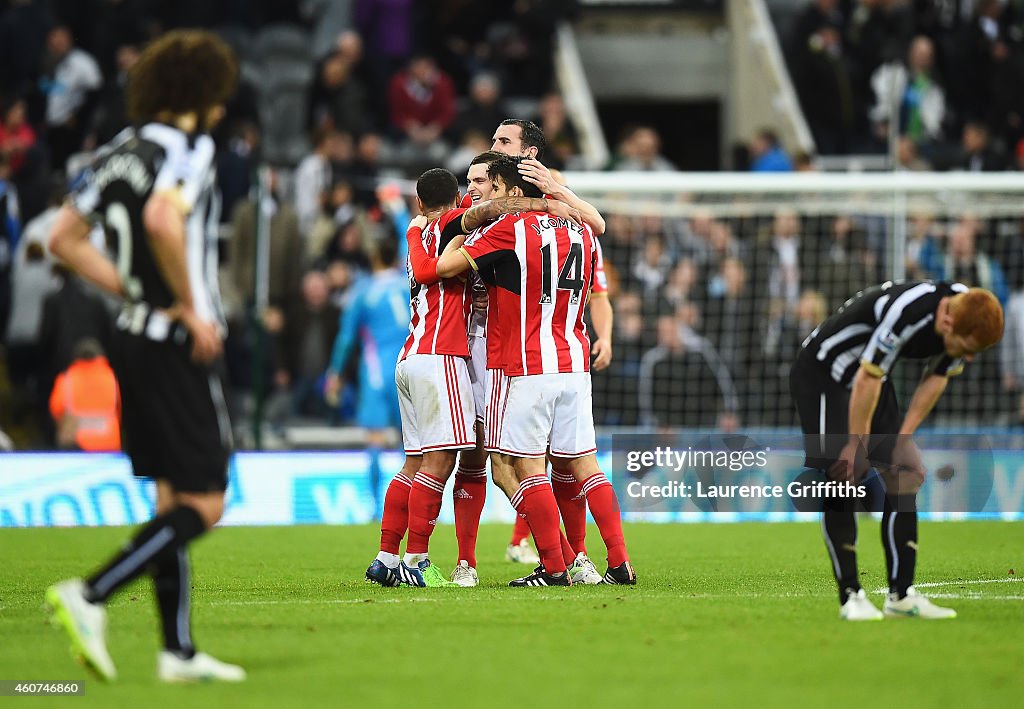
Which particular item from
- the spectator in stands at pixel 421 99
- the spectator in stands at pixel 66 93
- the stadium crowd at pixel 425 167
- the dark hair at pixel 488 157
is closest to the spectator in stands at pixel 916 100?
the stadium crowd at pixel 425 167

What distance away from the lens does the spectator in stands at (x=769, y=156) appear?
66.9ft

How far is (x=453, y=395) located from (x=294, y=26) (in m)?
15.1

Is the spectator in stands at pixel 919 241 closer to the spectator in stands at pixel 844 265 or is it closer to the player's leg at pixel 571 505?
the spectator in stands at pixel 844 265

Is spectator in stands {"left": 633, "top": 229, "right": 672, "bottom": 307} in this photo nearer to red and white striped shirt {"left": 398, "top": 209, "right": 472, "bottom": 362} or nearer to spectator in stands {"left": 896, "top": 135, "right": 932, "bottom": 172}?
spectator in stands {"left": 896, "top": 135, "right": 932, "bottom": 172}

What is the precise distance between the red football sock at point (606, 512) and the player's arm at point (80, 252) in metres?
3.81

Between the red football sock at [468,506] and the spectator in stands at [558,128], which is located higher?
the spectator in stands at [558,128]

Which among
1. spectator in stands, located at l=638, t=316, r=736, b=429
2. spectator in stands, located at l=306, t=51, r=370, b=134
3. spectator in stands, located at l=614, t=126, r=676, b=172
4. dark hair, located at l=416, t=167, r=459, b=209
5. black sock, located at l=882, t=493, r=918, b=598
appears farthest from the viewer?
spectator in stands, located at l=306, t=51, r=370, b=134

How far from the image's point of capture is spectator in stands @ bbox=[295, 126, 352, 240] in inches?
748

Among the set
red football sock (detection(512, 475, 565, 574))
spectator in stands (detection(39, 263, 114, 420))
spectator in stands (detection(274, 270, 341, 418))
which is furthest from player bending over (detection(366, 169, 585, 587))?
spectator in stands (detection(274, 270, 341, 418))

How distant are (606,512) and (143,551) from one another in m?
3.79

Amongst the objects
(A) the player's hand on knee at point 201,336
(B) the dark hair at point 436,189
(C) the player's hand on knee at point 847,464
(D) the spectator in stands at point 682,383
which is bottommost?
(D) the spectator in stands at point 682,383

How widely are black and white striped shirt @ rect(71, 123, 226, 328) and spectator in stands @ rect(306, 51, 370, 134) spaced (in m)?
14.6

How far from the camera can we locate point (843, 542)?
736cm

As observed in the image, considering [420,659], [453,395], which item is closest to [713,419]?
[453,395]
